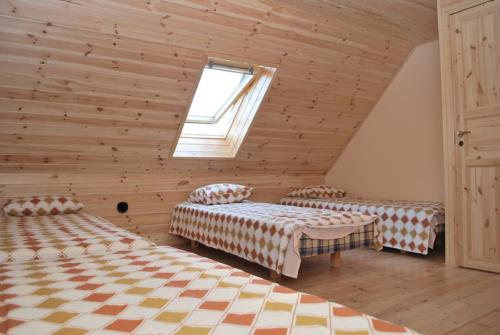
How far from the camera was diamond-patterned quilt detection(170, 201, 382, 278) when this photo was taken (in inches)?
99.5

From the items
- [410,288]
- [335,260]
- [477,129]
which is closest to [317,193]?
[335,260]

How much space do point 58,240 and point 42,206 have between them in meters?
1.40

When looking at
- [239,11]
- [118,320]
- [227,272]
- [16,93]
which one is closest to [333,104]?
[239,11]

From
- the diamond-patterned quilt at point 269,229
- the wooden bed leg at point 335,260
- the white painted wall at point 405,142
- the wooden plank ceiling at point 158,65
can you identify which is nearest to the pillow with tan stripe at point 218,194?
the diamond-patterned quilt at point 269,229

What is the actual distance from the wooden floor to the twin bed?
46.0 inches

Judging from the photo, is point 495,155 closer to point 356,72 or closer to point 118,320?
point 356,72

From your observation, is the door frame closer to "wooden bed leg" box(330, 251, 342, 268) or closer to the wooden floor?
the wooden floor

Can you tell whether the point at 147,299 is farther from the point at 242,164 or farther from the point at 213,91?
the point at 242,164

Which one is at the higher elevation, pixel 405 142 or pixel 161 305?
pixel 405 142

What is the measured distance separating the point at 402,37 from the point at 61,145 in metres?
3.29

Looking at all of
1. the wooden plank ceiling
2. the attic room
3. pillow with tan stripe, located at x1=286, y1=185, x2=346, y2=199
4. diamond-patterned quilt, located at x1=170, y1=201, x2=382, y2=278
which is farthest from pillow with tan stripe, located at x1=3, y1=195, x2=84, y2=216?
pillow with tan stripe, located at x1=286, y1=185, x2=346, y2=199

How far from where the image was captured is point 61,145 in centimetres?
321

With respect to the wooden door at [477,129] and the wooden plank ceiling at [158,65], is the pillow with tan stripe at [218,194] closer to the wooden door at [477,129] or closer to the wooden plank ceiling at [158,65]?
the wooden plank ceiling at [158,65]

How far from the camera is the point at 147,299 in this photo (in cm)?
105
